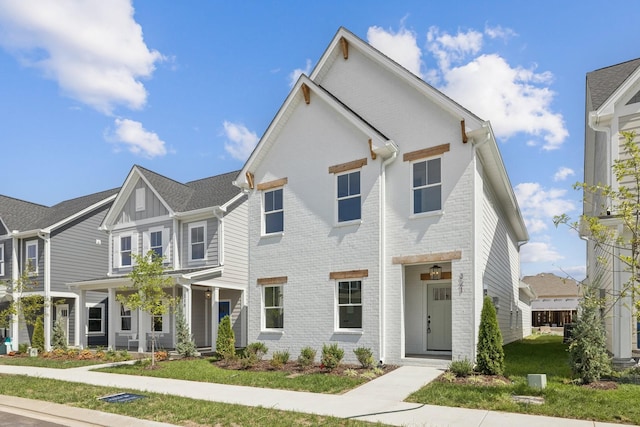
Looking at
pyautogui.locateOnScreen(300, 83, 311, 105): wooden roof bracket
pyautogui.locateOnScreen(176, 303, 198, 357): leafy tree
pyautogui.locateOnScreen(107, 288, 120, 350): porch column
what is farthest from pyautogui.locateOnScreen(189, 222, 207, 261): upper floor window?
pyautogui.locateOnScreen(300, 83, 311, 105): wooden roof bracket

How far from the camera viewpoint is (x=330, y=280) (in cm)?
1656

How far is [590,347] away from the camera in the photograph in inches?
450

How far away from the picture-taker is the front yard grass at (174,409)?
353 inches

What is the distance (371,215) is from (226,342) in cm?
695

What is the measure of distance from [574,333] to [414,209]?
5730 millimetres

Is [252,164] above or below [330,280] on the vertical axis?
above

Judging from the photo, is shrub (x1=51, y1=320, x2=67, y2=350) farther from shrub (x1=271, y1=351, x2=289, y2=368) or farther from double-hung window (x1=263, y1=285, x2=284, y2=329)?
shrub (x1=271, y1=351, x2=289, y2=368)

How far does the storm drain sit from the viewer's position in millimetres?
11124

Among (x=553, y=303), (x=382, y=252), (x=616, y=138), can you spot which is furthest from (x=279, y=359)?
(x=553, y=303)

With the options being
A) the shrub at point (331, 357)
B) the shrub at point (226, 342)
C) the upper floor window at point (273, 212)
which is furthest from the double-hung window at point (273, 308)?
the shrub at point (331, 357)

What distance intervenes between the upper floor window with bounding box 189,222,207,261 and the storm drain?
11173 mm

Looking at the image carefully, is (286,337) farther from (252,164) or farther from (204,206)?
(204,206)

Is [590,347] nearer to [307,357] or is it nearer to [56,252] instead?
[307,357]

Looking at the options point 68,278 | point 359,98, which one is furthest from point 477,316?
point 68,278
